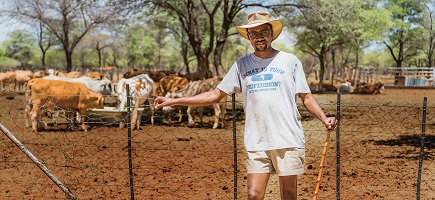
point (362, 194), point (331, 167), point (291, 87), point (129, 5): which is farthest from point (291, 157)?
point (129, 5)

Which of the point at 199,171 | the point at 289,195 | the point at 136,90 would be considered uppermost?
the point at 136,90

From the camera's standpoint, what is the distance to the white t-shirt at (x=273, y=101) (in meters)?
4.08

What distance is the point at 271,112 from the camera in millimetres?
4105

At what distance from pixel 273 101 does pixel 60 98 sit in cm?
1048

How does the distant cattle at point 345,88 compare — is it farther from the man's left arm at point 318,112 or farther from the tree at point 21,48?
the tree at point 21,48

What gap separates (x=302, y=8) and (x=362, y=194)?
12733 millimetres

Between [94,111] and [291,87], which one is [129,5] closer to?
[94,111]

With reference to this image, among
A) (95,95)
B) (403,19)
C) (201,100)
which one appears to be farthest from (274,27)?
(403,19)

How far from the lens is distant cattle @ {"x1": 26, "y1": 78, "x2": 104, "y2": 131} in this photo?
1318cm

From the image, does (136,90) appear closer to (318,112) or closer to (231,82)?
(231,82)

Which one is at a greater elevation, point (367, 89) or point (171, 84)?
point (171, 84)

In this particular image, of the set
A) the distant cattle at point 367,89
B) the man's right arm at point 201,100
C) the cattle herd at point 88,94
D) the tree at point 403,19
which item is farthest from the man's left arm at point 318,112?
the tree at point 403,19

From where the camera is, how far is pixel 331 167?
8.53 meters

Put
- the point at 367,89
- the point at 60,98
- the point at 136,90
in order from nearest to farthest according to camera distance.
Result: the point at 60,98, the point at 136,90, the point at 367,89
